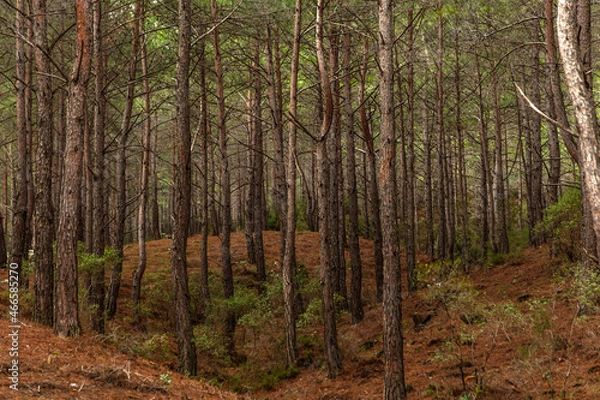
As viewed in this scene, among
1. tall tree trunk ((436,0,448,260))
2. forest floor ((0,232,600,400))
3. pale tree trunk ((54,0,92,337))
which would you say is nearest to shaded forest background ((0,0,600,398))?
pale tree trunk ((54,0,92,337))

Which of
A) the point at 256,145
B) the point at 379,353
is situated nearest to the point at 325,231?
the point at 379,353

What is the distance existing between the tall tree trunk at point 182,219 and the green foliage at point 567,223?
9.86m

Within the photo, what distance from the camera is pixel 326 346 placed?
36.9ft

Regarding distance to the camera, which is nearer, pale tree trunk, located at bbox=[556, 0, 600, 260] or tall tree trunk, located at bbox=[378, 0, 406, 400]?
pale tree trunk, located at bbox=[556, 0, 600, 260]

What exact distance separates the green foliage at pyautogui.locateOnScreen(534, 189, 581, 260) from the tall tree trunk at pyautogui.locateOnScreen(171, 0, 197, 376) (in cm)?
986

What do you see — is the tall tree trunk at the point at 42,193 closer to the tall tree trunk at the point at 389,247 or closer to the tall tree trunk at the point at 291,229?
the tall tree trunk at the point at 291,229

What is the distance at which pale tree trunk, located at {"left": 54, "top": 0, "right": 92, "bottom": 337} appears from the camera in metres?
8.52

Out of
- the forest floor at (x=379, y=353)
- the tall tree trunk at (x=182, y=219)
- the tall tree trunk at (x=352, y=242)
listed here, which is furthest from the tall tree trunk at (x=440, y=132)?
the tall tree trunk at (x=182, y=219)

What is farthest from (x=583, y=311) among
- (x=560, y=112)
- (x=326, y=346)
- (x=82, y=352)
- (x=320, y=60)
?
(x=82, y=352)

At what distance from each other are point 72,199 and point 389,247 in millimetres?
5516

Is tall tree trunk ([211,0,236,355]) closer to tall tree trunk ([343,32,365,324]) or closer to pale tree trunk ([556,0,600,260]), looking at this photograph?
tall tree trunk ([343,32,365,324])

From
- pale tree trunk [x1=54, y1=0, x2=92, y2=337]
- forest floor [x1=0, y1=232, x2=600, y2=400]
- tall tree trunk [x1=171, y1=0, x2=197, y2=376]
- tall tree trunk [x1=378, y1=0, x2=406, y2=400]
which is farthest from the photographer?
tall tree trunk [x1=171, y1=0, x2=197, y2=376]

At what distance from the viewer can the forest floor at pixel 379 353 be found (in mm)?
6828

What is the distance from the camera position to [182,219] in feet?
33.4
